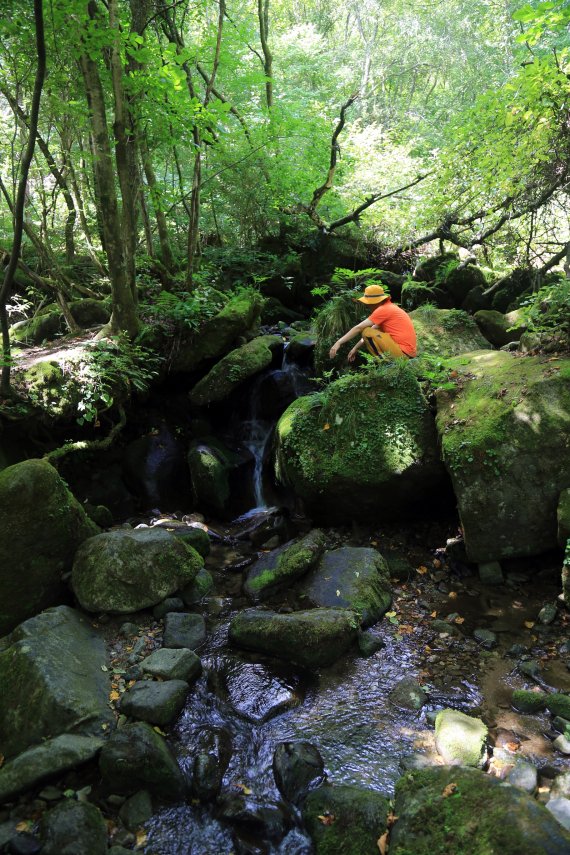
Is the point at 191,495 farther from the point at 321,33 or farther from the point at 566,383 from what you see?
the point at 321,33

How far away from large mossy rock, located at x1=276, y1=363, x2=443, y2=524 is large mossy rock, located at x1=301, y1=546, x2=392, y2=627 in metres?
0.83

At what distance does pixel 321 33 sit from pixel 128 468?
27894 millimetres

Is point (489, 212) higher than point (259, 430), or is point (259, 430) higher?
point (489, 212)

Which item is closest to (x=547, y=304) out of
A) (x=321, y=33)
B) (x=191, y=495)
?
(x=191, y=495)

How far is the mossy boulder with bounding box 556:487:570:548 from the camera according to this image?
15.9ft

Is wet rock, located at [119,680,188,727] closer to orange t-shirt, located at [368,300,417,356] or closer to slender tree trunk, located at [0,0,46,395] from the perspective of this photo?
slender tree trunk, located at [0,0,46,395]

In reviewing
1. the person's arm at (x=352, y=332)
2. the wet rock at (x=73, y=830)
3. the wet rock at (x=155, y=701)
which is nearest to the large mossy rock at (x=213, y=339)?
the person's arm at (x=352, y=332)

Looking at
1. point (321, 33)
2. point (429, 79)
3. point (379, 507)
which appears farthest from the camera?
point (429, 79)

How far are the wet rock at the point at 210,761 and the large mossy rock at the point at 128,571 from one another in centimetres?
167

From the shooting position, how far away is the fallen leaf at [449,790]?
2787mm

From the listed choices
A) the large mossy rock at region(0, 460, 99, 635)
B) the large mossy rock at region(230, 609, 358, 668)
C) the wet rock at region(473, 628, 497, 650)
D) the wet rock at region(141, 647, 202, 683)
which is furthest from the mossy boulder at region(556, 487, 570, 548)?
the large mossy rock at region(0, 460, 99, 635)

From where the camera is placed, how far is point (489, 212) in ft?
31.4

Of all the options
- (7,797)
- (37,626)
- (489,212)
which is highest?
(489,212)

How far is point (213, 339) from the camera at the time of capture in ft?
30.0
